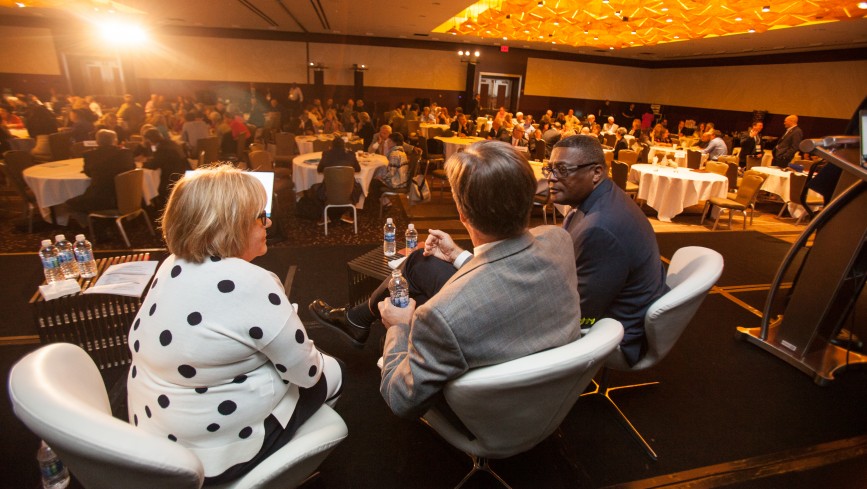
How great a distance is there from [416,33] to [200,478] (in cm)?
1549

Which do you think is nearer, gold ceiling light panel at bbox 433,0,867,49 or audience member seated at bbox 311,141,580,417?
audience member seated at bbox 311,141,580,417

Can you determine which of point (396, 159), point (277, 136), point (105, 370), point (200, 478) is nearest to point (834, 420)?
point (200, 478)

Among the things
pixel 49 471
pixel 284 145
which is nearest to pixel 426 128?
pixel 284 145

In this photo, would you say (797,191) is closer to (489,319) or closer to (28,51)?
(489,319)

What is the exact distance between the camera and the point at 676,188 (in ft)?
20.9

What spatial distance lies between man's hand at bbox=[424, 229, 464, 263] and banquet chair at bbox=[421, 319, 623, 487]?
85 cm

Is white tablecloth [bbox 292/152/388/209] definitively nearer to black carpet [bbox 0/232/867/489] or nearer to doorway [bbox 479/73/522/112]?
black carpet [bbox 0/232/867/489]

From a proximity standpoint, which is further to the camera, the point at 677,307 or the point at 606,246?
the point at 606,246

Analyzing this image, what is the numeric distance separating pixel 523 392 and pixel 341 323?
1.75 meters

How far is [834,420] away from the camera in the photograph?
248 centimetres

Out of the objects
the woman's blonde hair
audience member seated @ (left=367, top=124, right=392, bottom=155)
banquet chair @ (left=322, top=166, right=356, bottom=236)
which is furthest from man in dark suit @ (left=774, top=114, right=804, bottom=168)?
the woman's blonde hair

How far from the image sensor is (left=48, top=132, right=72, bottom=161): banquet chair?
669 cm

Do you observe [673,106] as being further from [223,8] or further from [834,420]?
[834,420]

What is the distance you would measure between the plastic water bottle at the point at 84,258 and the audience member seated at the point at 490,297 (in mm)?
2084
